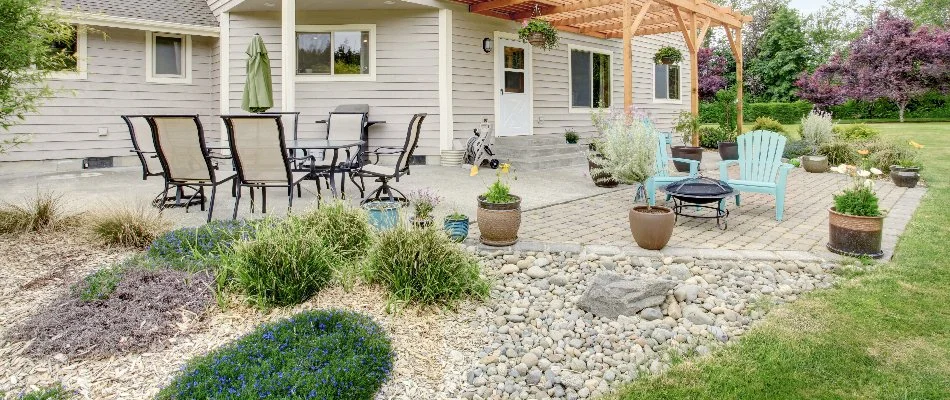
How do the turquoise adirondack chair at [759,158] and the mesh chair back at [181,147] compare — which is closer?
the mesh chair back at [181,147]

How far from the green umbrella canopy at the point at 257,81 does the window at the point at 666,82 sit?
9.68 metres

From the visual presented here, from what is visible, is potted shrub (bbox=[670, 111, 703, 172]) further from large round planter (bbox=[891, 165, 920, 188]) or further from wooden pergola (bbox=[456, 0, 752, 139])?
large round planter (bbox=[891, 165, 920, 188])

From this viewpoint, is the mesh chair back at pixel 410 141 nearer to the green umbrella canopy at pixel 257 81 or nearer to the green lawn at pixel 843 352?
the green umbrella canopy at pixel 257 81

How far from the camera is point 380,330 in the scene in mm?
2676

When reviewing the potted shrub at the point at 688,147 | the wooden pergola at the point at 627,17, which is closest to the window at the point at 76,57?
the wooden pergola at the point at 627,17

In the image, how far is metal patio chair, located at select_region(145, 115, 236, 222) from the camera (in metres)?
4.96

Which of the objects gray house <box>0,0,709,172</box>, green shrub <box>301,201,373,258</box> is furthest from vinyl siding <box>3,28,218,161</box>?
green shrub <box>301,201,373,258</box>

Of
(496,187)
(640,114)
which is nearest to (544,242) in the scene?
(496,187)

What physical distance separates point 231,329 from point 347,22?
7735 millimetres

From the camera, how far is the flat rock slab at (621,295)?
3.03 metres

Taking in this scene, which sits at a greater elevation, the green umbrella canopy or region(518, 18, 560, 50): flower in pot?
region(518, 18, 560, 50): flower in pot

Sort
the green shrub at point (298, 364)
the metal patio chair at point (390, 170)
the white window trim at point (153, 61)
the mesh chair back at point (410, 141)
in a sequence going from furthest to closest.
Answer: the white window trim at point (153, 61)
the mesh chair back at point (410, 141)
the metal patio chair at point (390, 170)
the green shrub at point (298, 364)

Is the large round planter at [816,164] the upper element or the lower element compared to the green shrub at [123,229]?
upper

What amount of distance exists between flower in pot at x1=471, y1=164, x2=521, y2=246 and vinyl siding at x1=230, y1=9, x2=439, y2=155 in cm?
545
